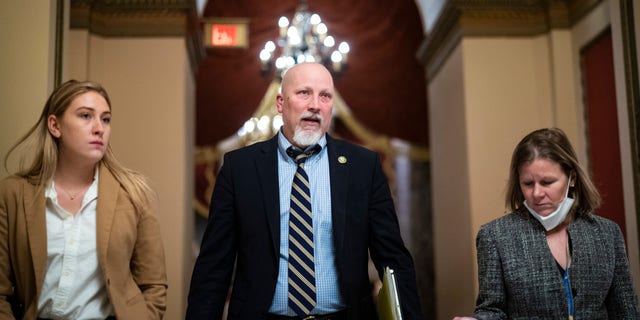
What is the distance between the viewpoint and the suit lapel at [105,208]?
10.4 feet

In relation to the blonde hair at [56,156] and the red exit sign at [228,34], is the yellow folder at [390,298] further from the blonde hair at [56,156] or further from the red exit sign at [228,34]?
the red exit sign at [228,34]

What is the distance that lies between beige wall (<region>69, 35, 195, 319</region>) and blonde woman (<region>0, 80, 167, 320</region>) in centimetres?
370

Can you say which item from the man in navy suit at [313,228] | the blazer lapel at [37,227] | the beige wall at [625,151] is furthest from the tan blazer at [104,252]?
the beige wall at [625,151]

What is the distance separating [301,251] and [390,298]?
60 centimetres

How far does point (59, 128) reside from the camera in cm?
335

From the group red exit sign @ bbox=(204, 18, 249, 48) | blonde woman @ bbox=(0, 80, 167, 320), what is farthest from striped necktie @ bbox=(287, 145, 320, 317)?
red exit sign @ bbox=(204, 18, 249, 48)

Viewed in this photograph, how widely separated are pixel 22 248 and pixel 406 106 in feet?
25.7

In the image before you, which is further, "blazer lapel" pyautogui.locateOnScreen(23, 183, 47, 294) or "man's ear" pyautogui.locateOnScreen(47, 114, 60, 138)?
"man's ear" pyautogui.locateOnScreen(47, 114, 60, 138)

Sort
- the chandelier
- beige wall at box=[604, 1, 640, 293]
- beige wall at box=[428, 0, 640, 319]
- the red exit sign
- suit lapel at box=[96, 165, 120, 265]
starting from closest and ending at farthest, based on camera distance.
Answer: suit lapel at box=[96, 165, 120, 265] < beige wall at box=[604, 1, 640, 293] < beige wall at box=[428, 0, 640, 319] < the red exit sign < the chandelier

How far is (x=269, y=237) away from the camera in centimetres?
325

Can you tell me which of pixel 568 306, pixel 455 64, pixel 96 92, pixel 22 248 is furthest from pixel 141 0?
pixel 568 306

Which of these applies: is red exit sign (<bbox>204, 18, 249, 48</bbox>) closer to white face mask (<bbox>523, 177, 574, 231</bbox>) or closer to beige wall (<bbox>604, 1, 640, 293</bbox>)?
beige wall (<bbox>604, 1, 640, 293</bbox>)

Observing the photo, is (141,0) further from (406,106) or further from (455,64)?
(406,106)

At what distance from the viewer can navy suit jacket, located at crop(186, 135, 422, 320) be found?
3.19 meters
